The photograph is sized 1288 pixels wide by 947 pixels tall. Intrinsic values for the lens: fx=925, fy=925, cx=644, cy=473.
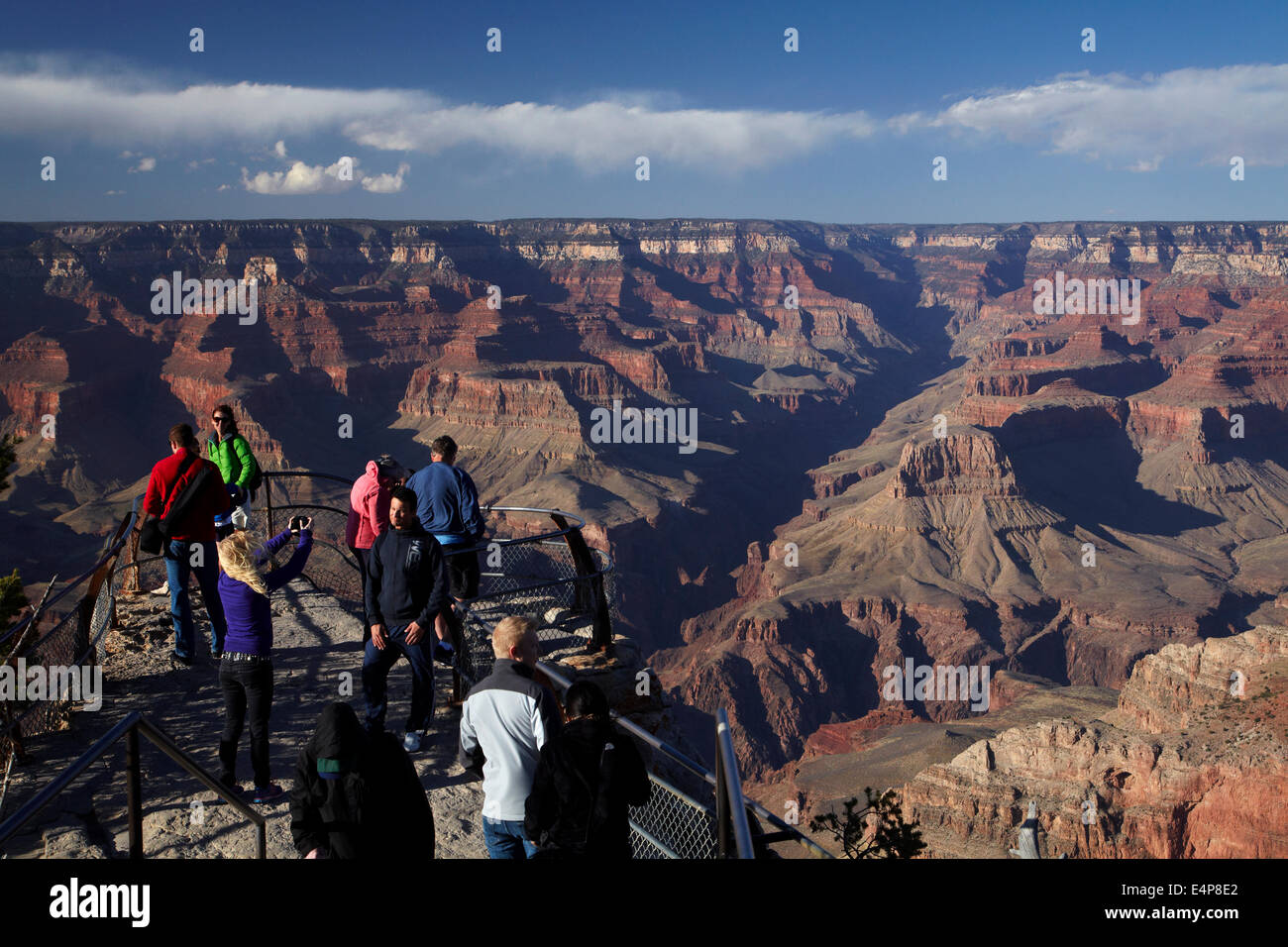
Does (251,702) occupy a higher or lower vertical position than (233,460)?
lower

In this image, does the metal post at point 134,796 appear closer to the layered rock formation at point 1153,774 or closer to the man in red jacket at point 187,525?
the man in red jacket at point 187,525

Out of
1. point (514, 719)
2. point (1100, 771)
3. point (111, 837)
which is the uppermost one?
point (514, 719)

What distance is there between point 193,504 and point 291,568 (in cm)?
246

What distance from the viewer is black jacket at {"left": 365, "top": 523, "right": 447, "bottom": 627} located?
786 cm

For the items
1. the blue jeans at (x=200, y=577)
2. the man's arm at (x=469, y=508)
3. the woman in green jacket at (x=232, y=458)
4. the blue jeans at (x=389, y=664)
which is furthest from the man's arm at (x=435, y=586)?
the woman in green jacket at (x=232, y=458)

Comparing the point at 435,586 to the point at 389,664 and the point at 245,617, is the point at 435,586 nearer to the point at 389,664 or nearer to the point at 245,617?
the point at 389,664

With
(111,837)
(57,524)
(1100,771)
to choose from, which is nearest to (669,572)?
(57,524)

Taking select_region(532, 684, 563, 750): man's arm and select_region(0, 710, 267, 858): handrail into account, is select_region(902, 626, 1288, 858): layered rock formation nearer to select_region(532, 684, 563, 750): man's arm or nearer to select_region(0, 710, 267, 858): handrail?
select_region(532, 684, 563, 750): man's arm

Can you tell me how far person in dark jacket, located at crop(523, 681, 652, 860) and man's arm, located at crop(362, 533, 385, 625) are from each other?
10.5 ft

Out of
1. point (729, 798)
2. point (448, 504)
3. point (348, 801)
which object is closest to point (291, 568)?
point (448, 504)

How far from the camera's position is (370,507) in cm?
1011

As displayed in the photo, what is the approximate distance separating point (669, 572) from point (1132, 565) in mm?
38125
